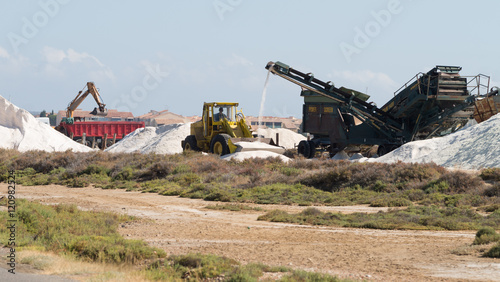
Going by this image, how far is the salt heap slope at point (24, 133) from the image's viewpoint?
45219 millimetres

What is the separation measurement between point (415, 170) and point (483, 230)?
29.8 ft

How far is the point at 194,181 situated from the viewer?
25344 mm

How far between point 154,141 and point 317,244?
39342mm

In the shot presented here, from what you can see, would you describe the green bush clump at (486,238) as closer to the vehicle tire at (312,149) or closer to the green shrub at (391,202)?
the green shrub at (391,202)

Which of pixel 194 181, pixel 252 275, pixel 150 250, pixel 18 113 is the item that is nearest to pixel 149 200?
pixel 194 181

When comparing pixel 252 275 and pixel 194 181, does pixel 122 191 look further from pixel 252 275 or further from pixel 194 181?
pixel 252 275

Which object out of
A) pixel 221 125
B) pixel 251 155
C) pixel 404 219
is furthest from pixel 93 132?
pixel 404 219

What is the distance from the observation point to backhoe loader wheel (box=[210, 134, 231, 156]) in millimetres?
31219

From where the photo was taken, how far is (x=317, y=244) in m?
12.4

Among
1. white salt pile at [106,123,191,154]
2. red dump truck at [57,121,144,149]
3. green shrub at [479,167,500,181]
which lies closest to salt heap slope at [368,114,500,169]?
green shrub at [479,167,500,181]

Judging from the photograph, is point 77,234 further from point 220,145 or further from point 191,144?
point 191,144

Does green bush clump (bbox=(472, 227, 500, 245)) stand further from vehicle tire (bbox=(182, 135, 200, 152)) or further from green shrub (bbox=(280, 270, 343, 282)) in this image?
vehicle tire (bbox=(182, 135, 200, 152))

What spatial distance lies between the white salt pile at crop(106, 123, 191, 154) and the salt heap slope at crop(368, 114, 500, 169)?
2165 centimetres

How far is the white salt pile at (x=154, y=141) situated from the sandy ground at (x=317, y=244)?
1105 inches
